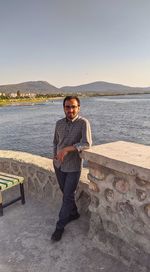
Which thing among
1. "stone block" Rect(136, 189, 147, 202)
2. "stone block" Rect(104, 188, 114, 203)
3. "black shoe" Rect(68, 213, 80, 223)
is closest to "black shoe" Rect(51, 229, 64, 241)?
"black shoe" Rect(68, 213, 80, 223)

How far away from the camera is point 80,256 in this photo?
3309 mm

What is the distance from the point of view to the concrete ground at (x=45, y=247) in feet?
10.3

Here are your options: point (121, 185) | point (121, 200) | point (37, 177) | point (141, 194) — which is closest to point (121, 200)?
point (121, 200)

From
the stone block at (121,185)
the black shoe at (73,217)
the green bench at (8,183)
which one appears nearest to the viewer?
the stone block at (121,185)

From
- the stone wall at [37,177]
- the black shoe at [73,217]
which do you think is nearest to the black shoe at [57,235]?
the black shoe at [73,217]

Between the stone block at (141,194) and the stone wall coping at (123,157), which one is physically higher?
the stone wall coping at (123,157)

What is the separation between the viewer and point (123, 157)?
2920 mm

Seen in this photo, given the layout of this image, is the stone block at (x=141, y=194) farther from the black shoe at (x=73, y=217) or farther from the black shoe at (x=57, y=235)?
the black shoe at (x=73, y=217)

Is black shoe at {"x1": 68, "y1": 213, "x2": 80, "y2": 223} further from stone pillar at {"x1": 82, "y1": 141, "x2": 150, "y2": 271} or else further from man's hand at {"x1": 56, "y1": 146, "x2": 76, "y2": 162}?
man's hand at {"x1": 56, "y1": 146, "x2": 76, "y2": 162}

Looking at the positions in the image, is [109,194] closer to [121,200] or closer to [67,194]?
[121,200]

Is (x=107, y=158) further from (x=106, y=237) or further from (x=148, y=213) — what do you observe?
(x=106, y=237)

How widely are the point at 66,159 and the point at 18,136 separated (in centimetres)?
1997

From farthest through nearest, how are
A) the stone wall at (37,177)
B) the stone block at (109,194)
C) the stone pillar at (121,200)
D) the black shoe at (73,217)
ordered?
the stone wall at (37,177)
the black shoe at (73,217)
the stone block at (109,194)
the stone pillar at (121,200)

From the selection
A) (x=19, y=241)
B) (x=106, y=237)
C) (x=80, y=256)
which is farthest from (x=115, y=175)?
(x=19, y=241)
